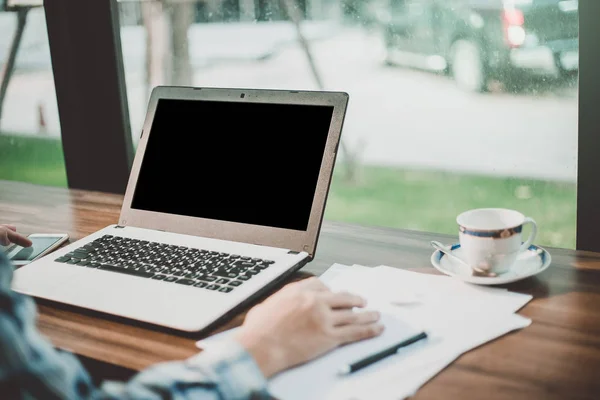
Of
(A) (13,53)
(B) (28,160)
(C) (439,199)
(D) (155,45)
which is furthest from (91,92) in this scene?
(C) (439,199)

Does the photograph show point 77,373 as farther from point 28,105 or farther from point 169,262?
point 28,105

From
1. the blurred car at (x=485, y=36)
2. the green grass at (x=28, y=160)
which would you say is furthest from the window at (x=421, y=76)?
the green grass at (x=28, y=160)

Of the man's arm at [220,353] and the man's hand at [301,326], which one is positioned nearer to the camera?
the man's arm at [220,353]

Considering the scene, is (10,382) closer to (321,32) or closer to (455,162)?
(321,32)

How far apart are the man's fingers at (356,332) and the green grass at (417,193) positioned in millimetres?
511

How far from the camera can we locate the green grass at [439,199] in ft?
5.40

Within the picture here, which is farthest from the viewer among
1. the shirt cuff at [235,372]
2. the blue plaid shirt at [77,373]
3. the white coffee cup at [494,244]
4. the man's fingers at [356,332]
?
the white coffee cup at [494,244]

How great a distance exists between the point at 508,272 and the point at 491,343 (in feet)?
0.68

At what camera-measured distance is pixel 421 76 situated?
2.16m

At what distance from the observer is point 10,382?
0.59 m

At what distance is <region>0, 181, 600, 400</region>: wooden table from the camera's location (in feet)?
2.50

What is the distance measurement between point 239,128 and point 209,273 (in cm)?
30

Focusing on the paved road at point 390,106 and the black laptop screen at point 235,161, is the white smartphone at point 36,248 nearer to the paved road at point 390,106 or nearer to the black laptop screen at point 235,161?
the black laptop screen at point 235,161

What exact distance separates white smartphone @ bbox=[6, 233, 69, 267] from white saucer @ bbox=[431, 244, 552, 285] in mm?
703
